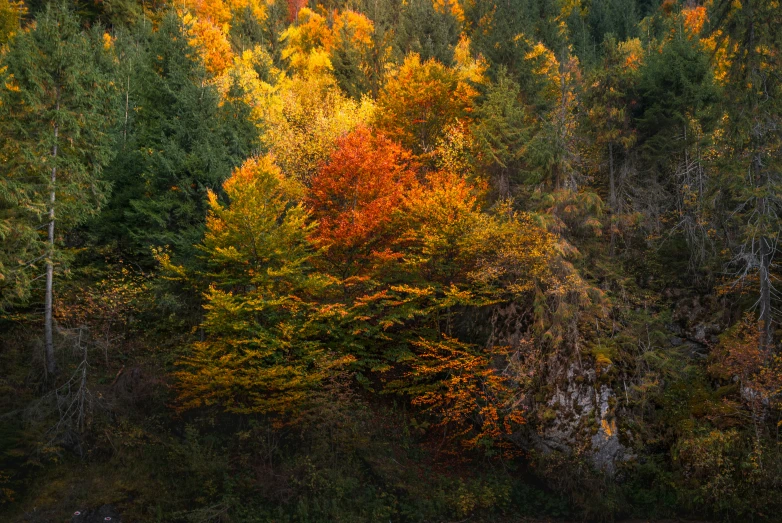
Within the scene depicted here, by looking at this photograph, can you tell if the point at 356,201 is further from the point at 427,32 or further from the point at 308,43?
the point at 308,43

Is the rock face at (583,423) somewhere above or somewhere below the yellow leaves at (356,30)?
below

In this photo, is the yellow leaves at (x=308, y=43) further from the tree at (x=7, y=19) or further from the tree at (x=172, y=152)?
the tree at (x=7, y=19)

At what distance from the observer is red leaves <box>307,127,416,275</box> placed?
20.2m

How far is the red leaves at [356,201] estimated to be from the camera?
20.2m

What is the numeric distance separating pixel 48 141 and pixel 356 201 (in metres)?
9.81

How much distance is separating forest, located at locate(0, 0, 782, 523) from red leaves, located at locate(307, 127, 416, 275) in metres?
0.12

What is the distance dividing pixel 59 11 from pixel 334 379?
14.4 meters

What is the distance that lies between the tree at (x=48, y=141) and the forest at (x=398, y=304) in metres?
0.09

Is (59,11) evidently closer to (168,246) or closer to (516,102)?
(168,246)

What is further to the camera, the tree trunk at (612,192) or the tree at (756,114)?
the tree trunk at (612,192)

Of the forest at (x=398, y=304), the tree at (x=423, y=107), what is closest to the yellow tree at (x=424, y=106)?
the tree at (x=423, y=107)

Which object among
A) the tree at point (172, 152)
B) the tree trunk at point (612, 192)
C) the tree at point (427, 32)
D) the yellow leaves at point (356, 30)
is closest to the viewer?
the tree trunk at point (612, 192)

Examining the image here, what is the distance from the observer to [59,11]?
57.9 feet

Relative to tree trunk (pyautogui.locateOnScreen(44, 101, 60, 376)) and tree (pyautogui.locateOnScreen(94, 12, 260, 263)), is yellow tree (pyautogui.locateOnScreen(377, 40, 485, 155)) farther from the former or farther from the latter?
tree trunk (pyautogui.locateOnScreen(44, 101, 60, 376))
